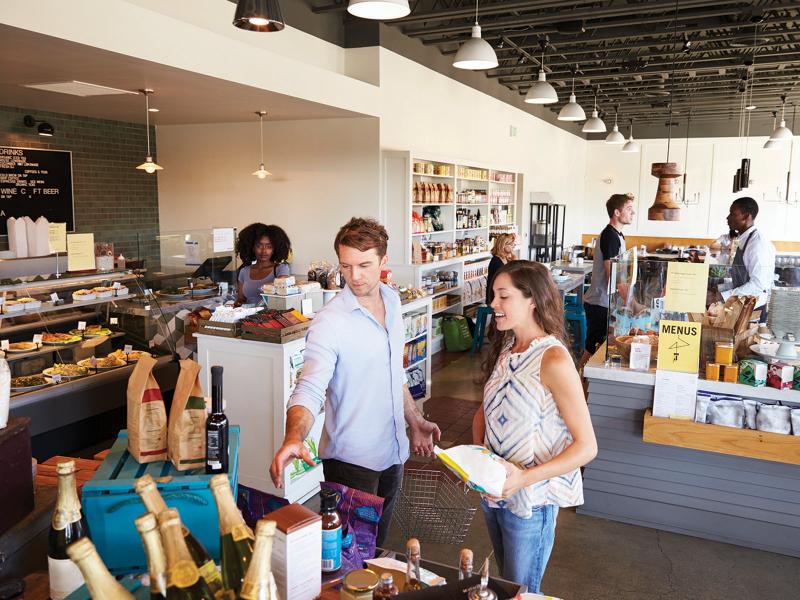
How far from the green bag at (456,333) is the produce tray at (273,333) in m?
4.83

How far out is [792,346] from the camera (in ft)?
12.8

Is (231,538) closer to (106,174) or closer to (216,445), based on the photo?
(216,445)

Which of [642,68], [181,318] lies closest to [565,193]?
[642,68]

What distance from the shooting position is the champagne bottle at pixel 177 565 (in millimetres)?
1262

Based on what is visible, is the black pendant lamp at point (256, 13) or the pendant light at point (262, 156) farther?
the pendant light at point (262, 156)

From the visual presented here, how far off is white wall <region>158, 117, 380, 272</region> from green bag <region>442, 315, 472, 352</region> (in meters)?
1.93

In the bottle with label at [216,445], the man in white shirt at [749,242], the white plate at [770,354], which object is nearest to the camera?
the bottle with label at [216,445]

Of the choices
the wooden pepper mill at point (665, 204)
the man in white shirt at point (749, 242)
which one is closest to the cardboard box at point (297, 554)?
the wooden pepper mill at point (665, 204)

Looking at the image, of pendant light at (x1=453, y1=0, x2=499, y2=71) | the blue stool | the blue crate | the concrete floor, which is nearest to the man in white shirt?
the concrete floor

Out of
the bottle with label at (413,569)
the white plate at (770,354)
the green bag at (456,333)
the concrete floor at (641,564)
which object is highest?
the white plate at (770,354)

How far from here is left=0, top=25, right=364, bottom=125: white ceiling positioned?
4.43 metres

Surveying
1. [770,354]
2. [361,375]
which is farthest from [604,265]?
[361,375]

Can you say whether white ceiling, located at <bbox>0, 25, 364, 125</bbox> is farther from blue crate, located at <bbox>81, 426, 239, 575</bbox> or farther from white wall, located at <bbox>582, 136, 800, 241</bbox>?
white wall, located at <bbox>582, 136, 800, 241</bbox>

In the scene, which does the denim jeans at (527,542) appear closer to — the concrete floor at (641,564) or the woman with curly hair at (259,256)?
the concrete floor at (641,564)
